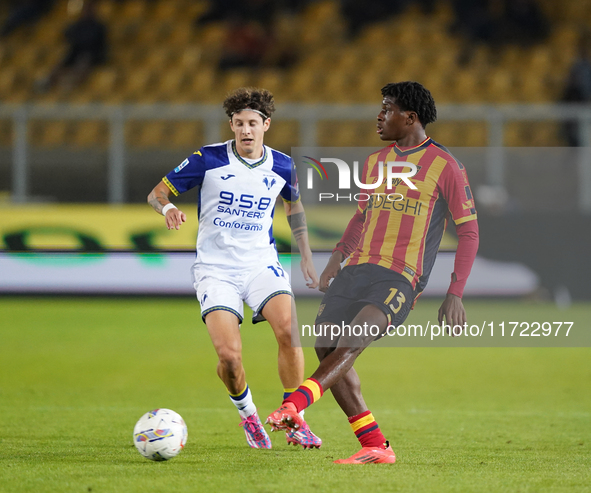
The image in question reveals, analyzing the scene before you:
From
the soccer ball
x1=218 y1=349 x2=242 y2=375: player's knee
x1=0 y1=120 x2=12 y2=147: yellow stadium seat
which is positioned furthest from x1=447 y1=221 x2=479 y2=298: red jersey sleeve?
x1=0 y1=120 x2=12 y2=147: yellow stadium seat

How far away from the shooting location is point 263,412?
6293 millimetres

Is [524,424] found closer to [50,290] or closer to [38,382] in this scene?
[38,382]

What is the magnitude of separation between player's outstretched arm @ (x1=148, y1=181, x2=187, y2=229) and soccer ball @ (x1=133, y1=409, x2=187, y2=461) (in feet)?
3.45

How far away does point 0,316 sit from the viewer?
11688 mm

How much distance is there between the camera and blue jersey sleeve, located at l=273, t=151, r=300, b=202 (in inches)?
218

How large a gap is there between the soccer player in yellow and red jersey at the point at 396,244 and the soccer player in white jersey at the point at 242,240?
0.50m

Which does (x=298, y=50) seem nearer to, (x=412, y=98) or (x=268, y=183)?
(x=268, y=183)

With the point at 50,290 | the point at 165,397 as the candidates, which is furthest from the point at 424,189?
the point at 50,290

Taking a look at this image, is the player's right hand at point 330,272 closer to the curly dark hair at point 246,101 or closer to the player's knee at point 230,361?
the player's knee at point 230,361

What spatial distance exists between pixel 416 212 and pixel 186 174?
148 centimetres

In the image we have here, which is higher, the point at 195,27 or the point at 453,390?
the point at 195,27

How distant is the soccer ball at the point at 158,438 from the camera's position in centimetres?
454

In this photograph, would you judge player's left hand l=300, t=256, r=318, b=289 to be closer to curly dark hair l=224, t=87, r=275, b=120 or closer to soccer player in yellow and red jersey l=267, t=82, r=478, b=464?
soccer player in yellow and red jersey l=267, t=82, r=478, b=464

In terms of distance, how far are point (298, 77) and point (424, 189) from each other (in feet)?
40.4
